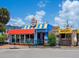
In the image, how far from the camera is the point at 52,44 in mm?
37750

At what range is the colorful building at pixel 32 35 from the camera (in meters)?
40.8

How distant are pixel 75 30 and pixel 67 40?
2116mm

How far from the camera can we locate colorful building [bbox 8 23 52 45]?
40.8 metres

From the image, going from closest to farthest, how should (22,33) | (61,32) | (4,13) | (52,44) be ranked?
(52,44), (61,32), (22,33), (4,13)

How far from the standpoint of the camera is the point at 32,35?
4288cm

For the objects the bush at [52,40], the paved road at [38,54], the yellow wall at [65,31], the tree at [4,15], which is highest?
the tree at [4,15]

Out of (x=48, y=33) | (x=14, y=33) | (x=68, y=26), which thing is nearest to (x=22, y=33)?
(x=14, y=33)

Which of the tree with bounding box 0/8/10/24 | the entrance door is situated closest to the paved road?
the entrance door

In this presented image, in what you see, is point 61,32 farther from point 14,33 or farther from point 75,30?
point 14,33

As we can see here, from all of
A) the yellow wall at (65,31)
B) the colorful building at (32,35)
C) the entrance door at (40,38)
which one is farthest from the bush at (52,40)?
the entrance door at (40,38)

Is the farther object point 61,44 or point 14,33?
point 14,33

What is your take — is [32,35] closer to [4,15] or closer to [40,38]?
[40,38]

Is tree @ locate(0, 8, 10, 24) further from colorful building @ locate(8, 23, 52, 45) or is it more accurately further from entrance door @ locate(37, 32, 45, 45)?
entrance door @ locate(37, 32, 45, 45)

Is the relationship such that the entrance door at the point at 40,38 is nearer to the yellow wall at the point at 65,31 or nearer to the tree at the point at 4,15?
the yellow wall at the point at 65,31
